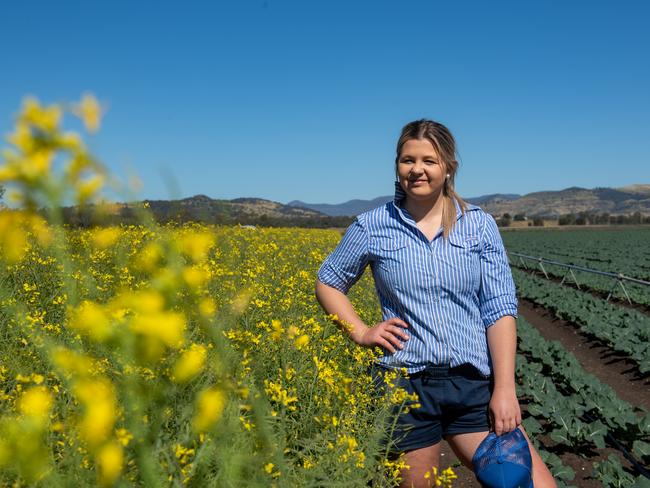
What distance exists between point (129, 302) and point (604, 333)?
32.5 feet

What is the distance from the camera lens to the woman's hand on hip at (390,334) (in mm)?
2146

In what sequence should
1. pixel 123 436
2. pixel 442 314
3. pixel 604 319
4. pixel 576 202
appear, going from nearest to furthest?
pixel 123 436, pixel 442 314, pixel 604 319, pixel 576 202

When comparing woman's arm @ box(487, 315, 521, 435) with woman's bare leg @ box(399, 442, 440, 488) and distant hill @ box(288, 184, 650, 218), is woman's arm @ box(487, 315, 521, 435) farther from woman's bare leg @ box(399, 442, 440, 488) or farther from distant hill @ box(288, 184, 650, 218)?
distant hill @ box(288, 184, 650, 218)

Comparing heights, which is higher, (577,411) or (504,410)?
(504,410)

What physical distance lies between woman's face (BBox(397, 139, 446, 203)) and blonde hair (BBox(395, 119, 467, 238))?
0.9 inches

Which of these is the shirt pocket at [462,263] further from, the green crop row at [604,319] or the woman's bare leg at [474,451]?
the green crop row at [604,319]

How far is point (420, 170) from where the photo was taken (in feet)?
7.00

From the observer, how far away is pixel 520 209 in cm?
17075

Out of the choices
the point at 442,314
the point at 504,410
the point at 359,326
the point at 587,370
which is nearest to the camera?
the point at 504,410

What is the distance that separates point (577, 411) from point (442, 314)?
4.66 metres

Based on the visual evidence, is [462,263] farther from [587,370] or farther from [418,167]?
[587,370]

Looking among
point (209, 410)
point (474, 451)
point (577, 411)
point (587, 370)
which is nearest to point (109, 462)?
point (209, 410)

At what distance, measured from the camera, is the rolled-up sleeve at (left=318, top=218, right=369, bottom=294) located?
2.34 m

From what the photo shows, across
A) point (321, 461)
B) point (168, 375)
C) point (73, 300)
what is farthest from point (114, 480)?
point (321, 461)
